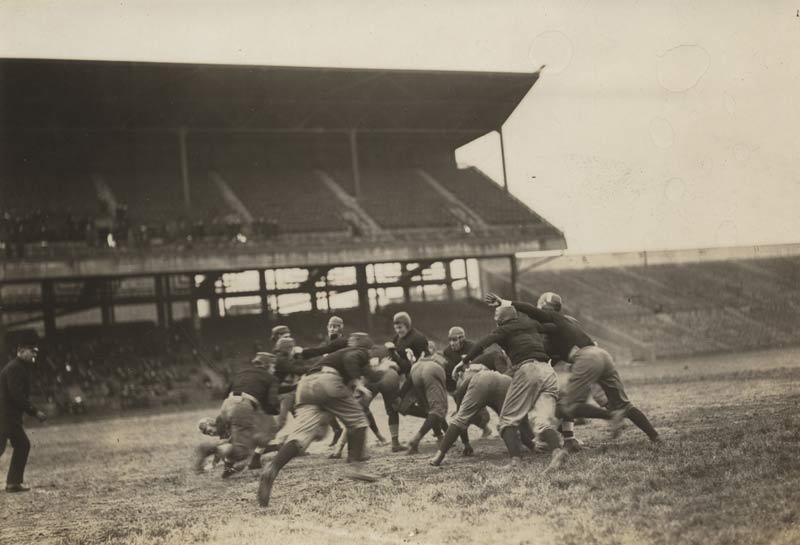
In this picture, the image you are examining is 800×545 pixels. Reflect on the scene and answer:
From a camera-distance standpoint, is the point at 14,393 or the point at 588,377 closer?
the point at 588,377

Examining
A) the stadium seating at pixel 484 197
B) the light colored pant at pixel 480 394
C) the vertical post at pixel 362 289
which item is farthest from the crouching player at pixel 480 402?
Result: the stadium seating at pixel 484 197

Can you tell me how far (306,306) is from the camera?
33.2 m

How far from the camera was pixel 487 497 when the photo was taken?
7.08m

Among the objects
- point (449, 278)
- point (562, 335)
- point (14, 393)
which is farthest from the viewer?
point (449, 278)

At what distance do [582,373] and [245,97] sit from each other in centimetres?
2446

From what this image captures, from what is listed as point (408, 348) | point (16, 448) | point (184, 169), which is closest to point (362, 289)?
point (184, 169)

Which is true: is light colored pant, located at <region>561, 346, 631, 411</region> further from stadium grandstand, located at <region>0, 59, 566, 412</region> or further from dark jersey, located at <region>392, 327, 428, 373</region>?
stadium grandstand, located at <region>0, 59, 566, 412</region>

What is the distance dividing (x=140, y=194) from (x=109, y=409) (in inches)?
385

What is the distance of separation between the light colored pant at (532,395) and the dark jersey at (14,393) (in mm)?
6218

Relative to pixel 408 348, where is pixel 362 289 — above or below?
above

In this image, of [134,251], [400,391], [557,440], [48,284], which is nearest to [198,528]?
[557,440]

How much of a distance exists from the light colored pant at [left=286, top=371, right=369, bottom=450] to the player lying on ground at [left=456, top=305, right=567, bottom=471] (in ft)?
5.08

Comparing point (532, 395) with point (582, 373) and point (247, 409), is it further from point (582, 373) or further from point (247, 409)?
point (247, 409)

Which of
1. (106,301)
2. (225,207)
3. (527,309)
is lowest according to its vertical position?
(527,309)
